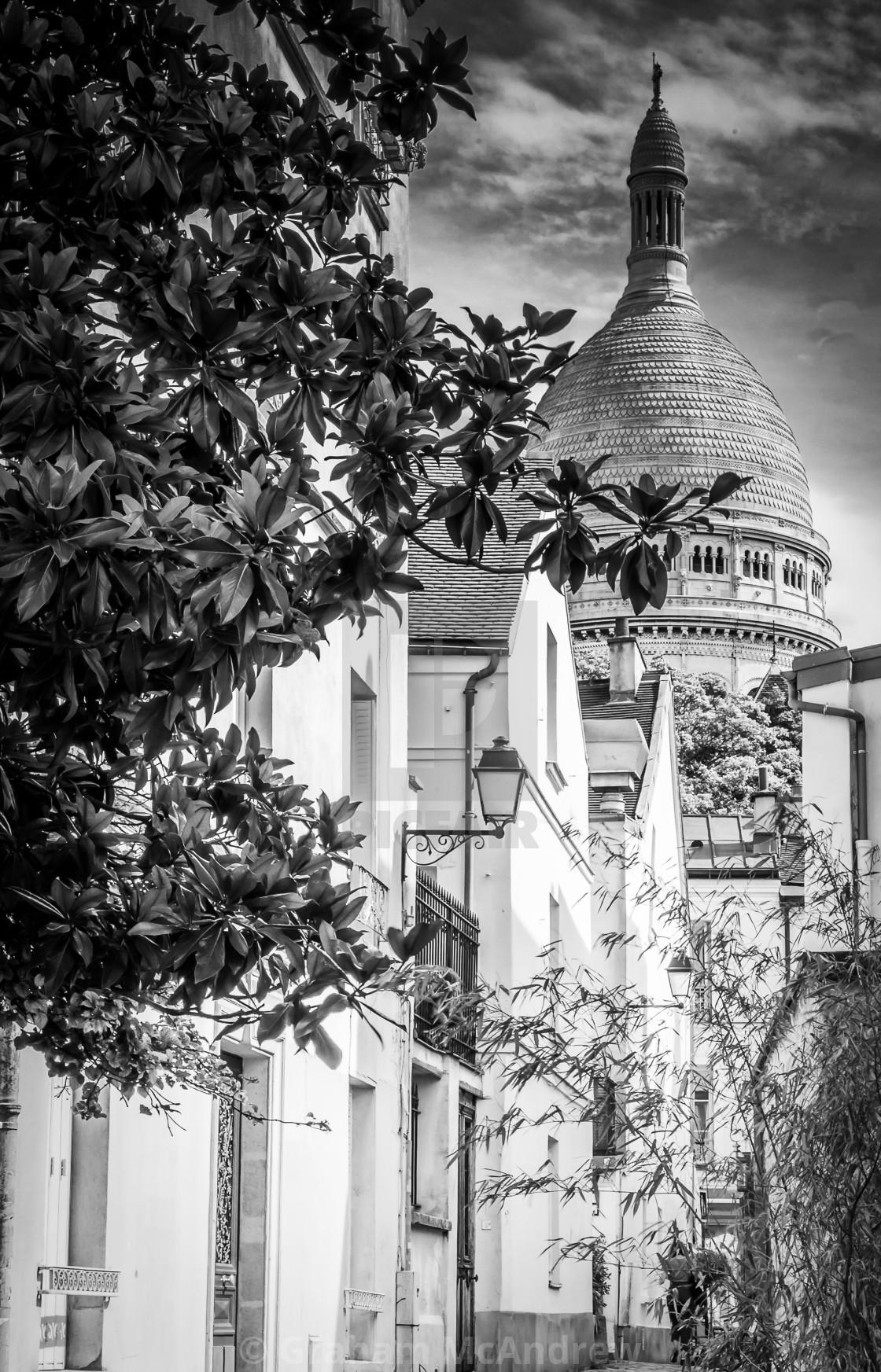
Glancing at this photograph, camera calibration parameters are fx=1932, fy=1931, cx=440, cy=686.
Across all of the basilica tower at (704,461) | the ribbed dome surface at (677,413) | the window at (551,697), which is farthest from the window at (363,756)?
the ribbed dome surface at (677,413)

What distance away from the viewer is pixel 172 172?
16.6 feet

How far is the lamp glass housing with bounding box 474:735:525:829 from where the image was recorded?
15594mm

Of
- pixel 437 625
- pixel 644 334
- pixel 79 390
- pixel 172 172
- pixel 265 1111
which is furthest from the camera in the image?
pixel 644 334

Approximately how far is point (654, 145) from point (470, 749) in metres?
139

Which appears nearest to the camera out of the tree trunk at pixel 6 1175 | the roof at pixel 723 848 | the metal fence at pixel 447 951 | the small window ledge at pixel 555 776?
the tree trunk at pixel 6 1175

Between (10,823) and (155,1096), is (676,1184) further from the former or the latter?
(10,823)

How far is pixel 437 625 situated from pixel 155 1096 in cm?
1347

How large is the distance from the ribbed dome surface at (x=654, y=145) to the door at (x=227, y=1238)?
145886 mm

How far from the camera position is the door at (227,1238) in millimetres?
10984

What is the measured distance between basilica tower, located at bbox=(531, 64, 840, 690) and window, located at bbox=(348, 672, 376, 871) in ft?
304

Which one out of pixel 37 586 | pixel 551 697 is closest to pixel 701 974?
pixel 37 586

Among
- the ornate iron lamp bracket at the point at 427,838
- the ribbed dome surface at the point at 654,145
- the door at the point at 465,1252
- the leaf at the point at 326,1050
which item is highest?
the ribbed dome surface at the point at 654,145

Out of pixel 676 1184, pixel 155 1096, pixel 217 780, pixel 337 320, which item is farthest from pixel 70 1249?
pixel 337 320

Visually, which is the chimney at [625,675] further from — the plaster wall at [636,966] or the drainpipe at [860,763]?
the drainpipe at [860,763]
